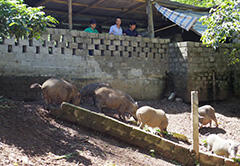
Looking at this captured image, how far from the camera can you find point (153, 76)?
1050 centimetres

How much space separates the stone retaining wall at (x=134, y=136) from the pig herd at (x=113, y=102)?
474mm

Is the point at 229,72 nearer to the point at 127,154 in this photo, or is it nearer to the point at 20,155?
the point at 127,154

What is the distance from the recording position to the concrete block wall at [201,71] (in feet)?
33.4

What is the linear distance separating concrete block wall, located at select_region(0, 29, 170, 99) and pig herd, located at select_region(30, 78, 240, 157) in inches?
76.6

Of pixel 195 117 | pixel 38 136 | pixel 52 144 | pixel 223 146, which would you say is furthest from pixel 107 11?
pixel 52 144

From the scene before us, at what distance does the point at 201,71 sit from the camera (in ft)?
34.3

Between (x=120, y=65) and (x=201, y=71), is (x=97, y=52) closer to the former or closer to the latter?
(x=120, y=65)

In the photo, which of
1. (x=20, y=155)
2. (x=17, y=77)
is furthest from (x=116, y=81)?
(x=20, y=155)

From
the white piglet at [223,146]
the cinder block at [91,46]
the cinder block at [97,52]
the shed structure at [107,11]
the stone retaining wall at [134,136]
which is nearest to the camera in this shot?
the stone retaining wall at [134,136]

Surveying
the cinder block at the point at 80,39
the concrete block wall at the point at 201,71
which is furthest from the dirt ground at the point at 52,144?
the concrete block wall at the point at 201,71

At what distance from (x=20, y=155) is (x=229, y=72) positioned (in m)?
10.1

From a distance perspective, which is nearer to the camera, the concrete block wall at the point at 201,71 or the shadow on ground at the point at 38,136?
the shadow on ground at the point at 38,136

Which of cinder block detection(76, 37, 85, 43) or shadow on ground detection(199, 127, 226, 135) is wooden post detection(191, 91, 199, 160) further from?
cinder block detection(76, 37, 85, 43)

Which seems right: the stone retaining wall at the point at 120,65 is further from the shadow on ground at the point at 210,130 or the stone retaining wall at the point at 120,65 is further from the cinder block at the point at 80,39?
the shadow on ground at the point at 210,130
